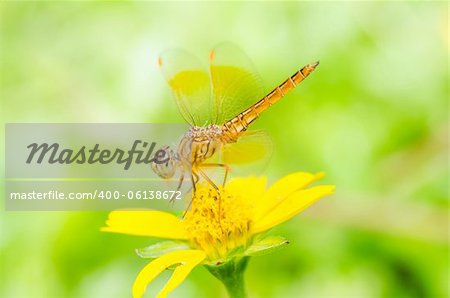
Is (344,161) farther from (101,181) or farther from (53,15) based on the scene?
(53,15)

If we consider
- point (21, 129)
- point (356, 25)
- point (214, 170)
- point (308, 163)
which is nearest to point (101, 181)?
point (21, 129)

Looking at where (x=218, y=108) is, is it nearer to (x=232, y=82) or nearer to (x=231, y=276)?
(x=232, y=82)

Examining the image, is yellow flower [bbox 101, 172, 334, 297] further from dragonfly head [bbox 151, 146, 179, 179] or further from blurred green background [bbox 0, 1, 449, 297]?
blurred green background [bbox 0, 1, 449, 297]

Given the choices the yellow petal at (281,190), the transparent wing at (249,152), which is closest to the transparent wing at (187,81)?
the transparent wing at (249,152)

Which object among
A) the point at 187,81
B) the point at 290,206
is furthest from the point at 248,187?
the point at 187,81

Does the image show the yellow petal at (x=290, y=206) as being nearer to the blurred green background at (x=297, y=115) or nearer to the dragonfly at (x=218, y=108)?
the dragonfly at (x=218, y=108)

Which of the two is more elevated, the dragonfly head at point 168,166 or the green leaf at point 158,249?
the dragonfly head at point 168,166

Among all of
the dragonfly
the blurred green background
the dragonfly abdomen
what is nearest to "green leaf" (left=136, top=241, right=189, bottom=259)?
the dragonfly
